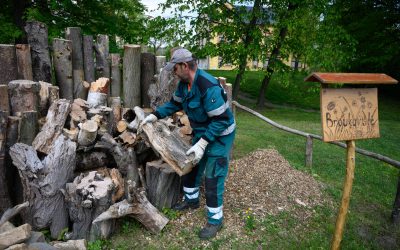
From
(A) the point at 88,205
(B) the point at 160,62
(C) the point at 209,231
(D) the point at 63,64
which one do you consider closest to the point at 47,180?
(A) the point at 88,205

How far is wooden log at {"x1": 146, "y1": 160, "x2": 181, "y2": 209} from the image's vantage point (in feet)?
14.0

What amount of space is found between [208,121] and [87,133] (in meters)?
1.37

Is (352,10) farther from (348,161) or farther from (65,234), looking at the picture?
(65,234)

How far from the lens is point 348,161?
348 centimetres

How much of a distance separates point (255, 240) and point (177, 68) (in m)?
2.09

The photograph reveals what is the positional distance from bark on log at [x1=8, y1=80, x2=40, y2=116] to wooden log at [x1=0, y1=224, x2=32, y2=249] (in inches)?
56.6

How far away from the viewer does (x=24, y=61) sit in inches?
186

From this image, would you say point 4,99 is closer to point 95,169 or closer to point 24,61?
point 24,61

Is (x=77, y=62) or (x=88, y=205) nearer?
(x=88, y=205)

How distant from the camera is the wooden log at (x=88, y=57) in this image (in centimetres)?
556

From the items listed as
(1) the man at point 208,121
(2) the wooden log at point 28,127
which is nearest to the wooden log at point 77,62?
(2) the wooden log at point 28,127

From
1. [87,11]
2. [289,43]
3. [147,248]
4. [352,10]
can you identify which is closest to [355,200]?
[147,248]

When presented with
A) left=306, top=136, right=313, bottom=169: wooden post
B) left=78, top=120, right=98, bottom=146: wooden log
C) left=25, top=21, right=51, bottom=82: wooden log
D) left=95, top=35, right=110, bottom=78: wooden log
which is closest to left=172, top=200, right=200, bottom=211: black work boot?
left=78, top=120, right=98, bottom=146: wooden log

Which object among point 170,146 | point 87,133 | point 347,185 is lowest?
point 347,185
